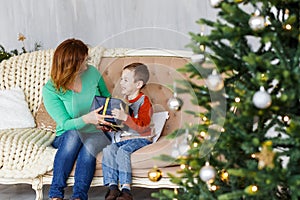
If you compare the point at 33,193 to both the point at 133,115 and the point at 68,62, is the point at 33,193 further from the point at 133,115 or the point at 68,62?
the point at 133,115

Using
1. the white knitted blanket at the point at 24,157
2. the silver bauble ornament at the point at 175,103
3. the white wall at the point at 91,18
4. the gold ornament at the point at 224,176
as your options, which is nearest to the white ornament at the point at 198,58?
the silver bauble ornament at the point at 175,103

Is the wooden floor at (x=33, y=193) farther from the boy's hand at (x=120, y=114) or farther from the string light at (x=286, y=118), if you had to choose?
the string light at (x=286, y=118)

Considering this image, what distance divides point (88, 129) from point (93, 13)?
6.44 feet

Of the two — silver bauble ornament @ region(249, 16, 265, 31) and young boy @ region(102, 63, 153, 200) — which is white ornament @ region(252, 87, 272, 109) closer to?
silver bauble ornament @ region(249, 16, 265, 31)

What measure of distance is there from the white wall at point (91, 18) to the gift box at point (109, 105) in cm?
137

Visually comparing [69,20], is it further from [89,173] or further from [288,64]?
[288,64]

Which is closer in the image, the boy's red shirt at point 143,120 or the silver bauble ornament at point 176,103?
the silver bauble ornament at point 176,103

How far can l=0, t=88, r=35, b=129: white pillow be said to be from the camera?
3.55 meters

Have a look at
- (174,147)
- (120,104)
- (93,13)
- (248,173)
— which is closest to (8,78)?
(93,13)

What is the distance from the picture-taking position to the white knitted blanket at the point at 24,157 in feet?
10.2

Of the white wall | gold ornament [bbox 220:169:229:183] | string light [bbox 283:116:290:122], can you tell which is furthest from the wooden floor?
string light [bbox 283:116:290:122]

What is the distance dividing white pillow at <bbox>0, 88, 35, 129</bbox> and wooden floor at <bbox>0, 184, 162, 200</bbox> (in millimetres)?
436

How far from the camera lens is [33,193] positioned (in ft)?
11.9

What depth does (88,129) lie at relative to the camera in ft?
8.59
